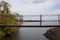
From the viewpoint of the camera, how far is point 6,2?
521 inches

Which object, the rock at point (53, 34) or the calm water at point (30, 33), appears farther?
the rock at point (53, 34)

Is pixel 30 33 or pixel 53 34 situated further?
pixel 53 34

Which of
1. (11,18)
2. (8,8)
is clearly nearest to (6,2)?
(8,8)

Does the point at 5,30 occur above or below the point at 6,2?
below

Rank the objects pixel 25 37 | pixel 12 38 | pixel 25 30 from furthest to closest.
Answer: pixel 12 38 < pixel 25 37 < pixel 25 30

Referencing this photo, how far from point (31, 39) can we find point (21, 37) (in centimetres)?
85

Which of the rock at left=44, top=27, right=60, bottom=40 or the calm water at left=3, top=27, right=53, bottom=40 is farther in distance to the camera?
the rock at left=44, top=27, right=60, bottom=40

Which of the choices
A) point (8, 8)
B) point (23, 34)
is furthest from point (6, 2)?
point (23, 34)

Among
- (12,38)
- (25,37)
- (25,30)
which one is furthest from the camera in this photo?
(12,38)

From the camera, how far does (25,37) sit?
1290 centimetres

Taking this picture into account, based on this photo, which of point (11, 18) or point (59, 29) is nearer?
point (11, 18)

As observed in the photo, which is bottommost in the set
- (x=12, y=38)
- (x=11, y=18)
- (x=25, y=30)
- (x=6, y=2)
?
(x=12, y=38)

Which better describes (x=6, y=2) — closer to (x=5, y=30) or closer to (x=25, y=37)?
(x=5, y=30)

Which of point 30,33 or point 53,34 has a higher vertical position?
point 30,33
